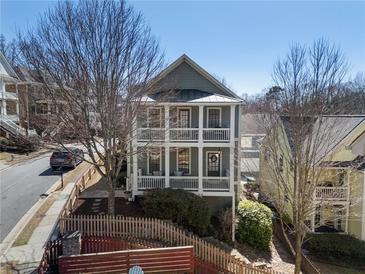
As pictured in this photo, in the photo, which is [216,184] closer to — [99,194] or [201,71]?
[99,194]

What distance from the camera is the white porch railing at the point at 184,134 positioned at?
59.8 feet

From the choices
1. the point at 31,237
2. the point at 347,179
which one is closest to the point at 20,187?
the point at 31,237

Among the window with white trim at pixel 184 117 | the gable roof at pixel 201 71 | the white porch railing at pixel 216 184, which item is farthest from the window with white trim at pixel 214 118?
the white porch railing at pixel 216 184

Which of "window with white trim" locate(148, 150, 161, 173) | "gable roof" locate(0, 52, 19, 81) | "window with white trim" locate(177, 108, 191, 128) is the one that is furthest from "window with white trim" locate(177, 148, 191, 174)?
"gable roof" locate(0, 52, 19, 81)

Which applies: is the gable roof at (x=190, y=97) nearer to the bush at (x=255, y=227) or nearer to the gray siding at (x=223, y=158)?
the gray siding at (x=223, y=158)

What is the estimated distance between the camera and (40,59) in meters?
13.2

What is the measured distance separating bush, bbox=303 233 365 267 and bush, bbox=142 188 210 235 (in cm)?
602

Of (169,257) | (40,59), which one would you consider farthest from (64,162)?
(169,257)

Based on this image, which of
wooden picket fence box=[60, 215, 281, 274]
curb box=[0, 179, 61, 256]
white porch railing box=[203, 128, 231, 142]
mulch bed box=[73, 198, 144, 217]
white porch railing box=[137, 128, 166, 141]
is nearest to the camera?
curb box=[0, 179, 61, 256]

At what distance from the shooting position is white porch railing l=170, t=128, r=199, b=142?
18241 mm

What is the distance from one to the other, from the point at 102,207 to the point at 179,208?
14.8 ft

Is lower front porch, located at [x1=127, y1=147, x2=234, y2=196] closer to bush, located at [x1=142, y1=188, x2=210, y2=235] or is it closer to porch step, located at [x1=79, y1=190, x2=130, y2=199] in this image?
porch step, located at [x1=79, y1=190, x2=130, y2=199]

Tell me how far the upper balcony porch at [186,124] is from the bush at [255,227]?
14.6 feet

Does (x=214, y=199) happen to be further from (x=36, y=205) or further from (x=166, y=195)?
(x=36, y=205)
